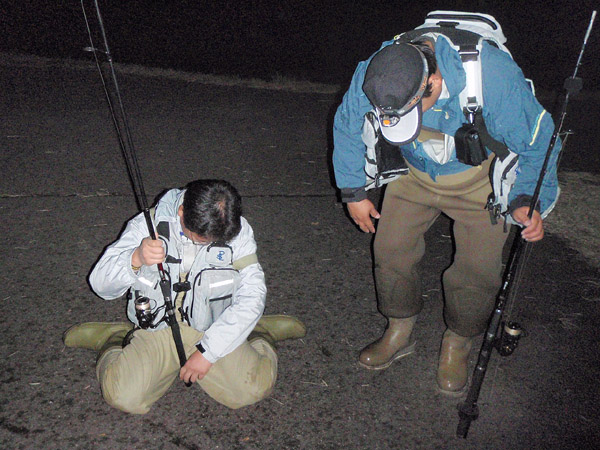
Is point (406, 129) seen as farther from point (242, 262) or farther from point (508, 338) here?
point (508, 338)

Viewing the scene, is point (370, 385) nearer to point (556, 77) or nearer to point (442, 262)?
point (442, 262)

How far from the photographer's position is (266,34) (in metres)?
14.3

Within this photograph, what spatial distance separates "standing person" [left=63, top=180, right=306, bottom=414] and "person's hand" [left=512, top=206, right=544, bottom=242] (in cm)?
131

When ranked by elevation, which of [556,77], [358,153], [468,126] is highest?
[468,126]

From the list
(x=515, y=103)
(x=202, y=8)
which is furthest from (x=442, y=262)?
(x=202, y=8)

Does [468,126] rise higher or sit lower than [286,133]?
higher

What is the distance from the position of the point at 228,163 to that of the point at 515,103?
408 centimetres

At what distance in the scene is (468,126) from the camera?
7.86ft

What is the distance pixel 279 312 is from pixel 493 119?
1948 millimetres

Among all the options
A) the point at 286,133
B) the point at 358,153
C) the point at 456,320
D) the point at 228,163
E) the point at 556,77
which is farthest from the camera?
the point at 556,77

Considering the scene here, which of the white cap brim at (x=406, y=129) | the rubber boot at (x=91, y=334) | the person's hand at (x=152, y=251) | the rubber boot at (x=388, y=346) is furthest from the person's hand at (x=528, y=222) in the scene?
the rubber boot at (x=91, y=334)

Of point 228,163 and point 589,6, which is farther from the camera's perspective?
point 589,6

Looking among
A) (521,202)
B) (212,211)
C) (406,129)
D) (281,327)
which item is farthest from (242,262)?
(521,202)

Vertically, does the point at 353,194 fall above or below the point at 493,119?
below
